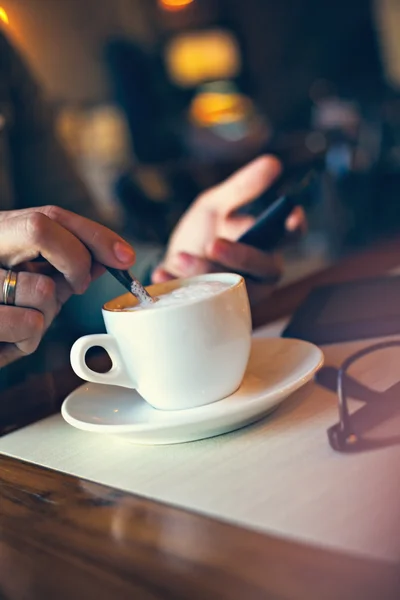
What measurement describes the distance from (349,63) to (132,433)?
127 inches

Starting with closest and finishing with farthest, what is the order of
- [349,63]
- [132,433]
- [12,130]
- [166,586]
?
[166,586] → [132,433] → [12,130] → [349,63]

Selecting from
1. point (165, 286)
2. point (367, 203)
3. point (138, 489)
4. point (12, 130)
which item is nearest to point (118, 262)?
point (165, 286)

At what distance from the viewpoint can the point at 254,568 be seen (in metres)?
0.28

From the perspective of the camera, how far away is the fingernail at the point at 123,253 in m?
0.48

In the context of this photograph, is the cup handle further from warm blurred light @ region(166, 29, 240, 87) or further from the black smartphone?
warm blurred light @ region(166, 29, 240, 87)

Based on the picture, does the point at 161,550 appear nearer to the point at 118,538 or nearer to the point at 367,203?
the point at 118,538

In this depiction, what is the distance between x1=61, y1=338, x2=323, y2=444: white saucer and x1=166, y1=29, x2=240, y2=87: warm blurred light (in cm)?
311

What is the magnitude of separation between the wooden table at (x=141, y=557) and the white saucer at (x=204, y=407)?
0.16 ft

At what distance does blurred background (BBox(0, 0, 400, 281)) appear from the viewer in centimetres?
261

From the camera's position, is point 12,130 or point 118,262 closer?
point 118,262

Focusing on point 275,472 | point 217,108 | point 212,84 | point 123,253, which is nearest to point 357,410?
point 275,472

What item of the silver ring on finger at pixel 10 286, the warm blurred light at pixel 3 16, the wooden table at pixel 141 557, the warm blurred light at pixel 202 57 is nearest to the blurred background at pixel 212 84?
the warm blurred light at pixel 202 57

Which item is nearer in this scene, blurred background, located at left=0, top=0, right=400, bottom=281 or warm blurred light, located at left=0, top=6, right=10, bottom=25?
warm blurred light, located at left=0, top=6, right=10, bottom=25

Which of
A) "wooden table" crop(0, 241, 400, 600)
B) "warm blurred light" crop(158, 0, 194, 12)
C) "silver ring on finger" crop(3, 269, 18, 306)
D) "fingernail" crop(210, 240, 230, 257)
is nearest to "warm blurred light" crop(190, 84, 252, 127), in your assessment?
"warm blurred light" crop(158, 0, 194, 12)
